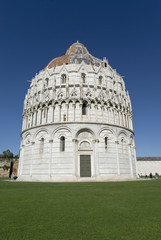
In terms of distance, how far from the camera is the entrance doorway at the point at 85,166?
88.9ft

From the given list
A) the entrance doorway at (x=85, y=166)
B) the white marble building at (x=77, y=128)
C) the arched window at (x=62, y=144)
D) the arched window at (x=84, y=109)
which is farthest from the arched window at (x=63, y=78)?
the entrance doorway at (x=85, y=166)

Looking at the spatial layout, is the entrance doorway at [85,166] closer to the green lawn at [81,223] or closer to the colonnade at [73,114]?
the colonnade at [73,114]

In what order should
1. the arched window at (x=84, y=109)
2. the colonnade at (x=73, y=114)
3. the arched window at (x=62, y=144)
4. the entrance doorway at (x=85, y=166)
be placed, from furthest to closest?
the arched window at (x=84, y=109) → the colonnade at (x=73, y=114) → the arched window at (x=62, y=144) → the entrance doorway at (x=85, y=166)

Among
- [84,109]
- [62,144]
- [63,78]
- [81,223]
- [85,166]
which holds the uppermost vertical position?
[63,78]

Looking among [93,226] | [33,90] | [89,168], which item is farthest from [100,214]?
[33,90]

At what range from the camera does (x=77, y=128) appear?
92.7 ft

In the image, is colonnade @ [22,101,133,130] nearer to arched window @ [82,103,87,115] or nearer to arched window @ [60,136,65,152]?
arched window @ [82,103,87,115]

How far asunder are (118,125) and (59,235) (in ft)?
90.6

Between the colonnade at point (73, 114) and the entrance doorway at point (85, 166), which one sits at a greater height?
the colonnade at point (73, 114)

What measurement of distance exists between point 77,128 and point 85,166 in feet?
20.1

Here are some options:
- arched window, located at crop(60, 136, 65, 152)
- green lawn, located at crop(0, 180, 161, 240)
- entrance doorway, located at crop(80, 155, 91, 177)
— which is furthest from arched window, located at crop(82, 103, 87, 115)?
green lawn, located at crop(0, 180, 161, 240)

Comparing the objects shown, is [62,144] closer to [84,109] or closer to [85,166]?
[85,166]

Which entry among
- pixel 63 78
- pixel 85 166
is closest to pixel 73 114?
pixel 63 78

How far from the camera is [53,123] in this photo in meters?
29.1
